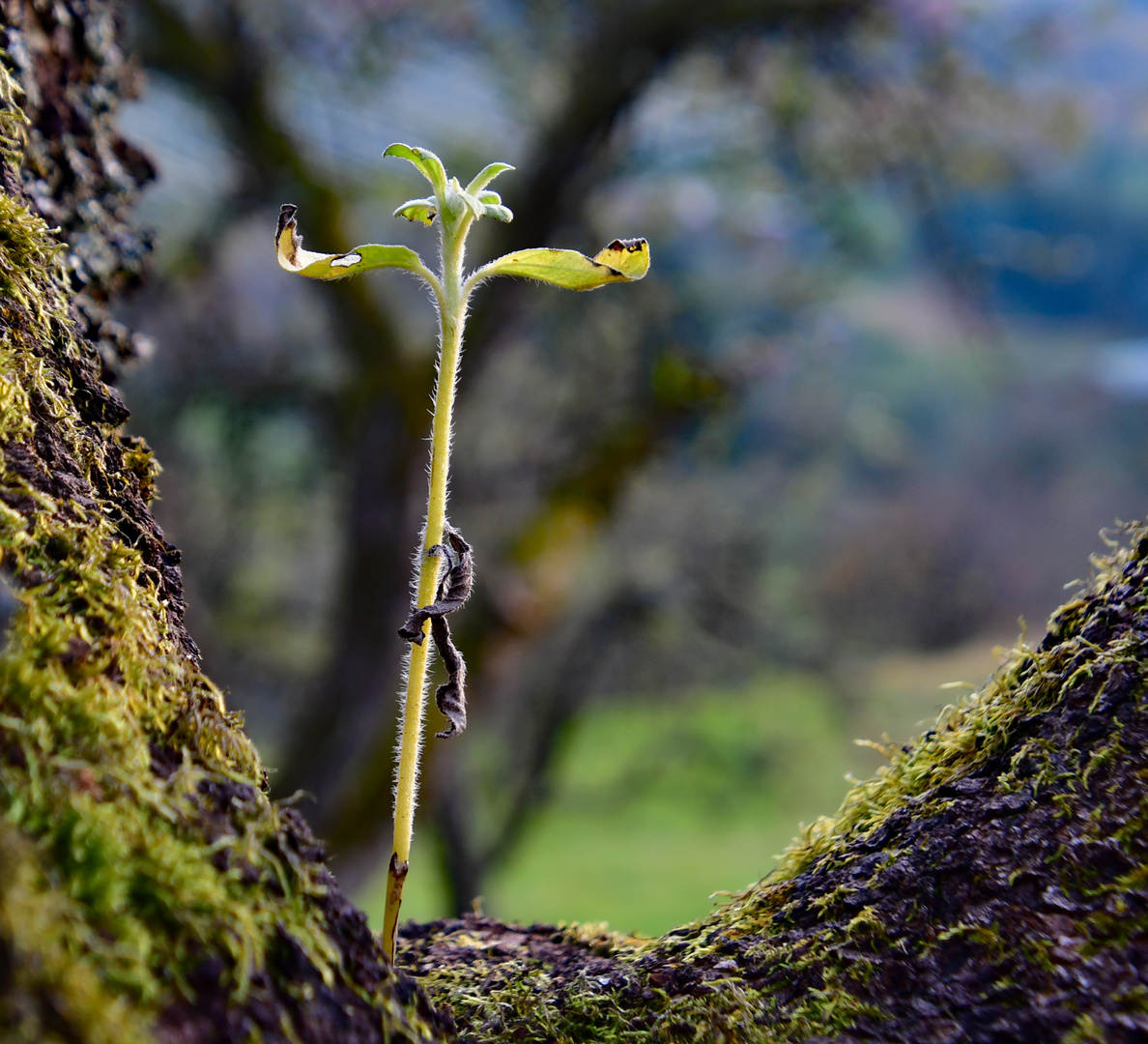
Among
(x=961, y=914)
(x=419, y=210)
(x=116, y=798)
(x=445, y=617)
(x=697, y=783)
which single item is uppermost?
(x=697, y=783)

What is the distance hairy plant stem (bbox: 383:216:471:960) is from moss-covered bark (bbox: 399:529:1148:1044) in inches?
6.2

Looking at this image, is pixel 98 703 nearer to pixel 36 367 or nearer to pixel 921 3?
pixel 36 367

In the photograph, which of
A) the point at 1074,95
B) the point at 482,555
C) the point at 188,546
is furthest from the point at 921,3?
the point at 188,546

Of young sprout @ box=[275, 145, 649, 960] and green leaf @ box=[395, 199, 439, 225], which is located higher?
green leaf @ box=[395, 199, 439, 225]

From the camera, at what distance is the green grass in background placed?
8992 millimetres

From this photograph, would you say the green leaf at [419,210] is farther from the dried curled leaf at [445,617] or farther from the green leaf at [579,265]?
the dried curled leaf at [445,617]

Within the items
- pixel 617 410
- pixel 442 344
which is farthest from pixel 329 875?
pixel 617 410

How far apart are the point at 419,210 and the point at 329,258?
116 mm

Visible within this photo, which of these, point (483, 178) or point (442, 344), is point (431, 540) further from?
point (483, 178)

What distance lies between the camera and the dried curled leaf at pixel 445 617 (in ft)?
2.95

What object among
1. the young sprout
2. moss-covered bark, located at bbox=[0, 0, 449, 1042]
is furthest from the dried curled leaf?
moss-covered bark, located at bbox=[0, 0, 449, 1042]

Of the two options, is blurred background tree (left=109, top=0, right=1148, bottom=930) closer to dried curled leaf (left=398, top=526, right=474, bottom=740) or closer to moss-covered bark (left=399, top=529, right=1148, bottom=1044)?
dried curled leaf (left=398, top=526, right=474, bottom=740)

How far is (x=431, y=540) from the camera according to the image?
914 mm

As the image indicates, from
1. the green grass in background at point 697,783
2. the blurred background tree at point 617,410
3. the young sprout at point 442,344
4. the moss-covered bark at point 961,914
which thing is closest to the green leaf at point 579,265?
the young sprout at point 442,344
